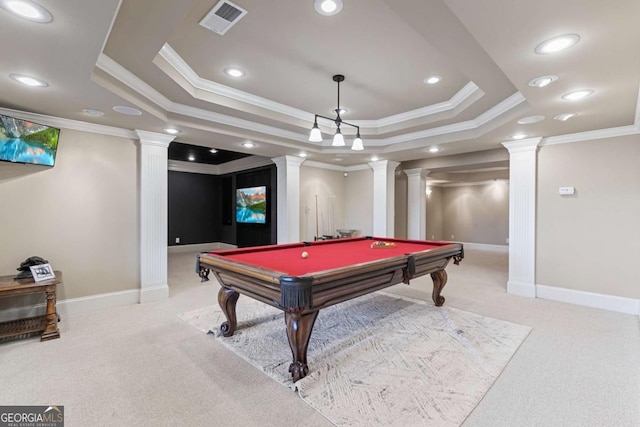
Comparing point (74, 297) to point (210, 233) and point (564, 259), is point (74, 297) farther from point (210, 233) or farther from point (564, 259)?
point (564, 259)

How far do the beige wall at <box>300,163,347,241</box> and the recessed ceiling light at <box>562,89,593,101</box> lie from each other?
14.1ft

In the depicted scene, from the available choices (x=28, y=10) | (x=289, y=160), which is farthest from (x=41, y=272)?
(x=289, y=160)

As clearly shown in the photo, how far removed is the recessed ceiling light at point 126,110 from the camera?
3008 millimetres

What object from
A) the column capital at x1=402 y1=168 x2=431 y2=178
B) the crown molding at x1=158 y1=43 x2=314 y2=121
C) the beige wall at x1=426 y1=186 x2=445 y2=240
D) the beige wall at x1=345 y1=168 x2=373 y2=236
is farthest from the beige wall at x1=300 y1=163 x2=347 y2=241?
the beige wall at x1=426 y1=186 x2=445 y2=240

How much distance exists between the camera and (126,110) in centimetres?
310

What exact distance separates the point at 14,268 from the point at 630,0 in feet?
17.5

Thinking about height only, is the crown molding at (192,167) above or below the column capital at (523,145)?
above

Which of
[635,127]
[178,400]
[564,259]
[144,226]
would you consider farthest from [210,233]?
[635,127]

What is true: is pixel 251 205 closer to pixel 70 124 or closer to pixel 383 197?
pixel 383 197

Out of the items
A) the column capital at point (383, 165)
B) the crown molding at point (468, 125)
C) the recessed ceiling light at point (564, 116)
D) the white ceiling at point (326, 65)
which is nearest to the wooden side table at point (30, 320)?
the white ceiling at point (326, 65)

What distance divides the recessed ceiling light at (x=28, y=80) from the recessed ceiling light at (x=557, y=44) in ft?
11.9

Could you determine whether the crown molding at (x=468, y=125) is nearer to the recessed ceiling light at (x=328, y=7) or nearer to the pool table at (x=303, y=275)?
the pool table at (x=303, y=275)

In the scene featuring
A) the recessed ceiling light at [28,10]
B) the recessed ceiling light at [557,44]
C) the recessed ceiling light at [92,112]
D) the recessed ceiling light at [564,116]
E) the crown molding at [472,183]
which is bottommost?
the crown molding at [472,183]

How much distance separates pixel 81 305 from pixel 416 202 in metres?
6.35
